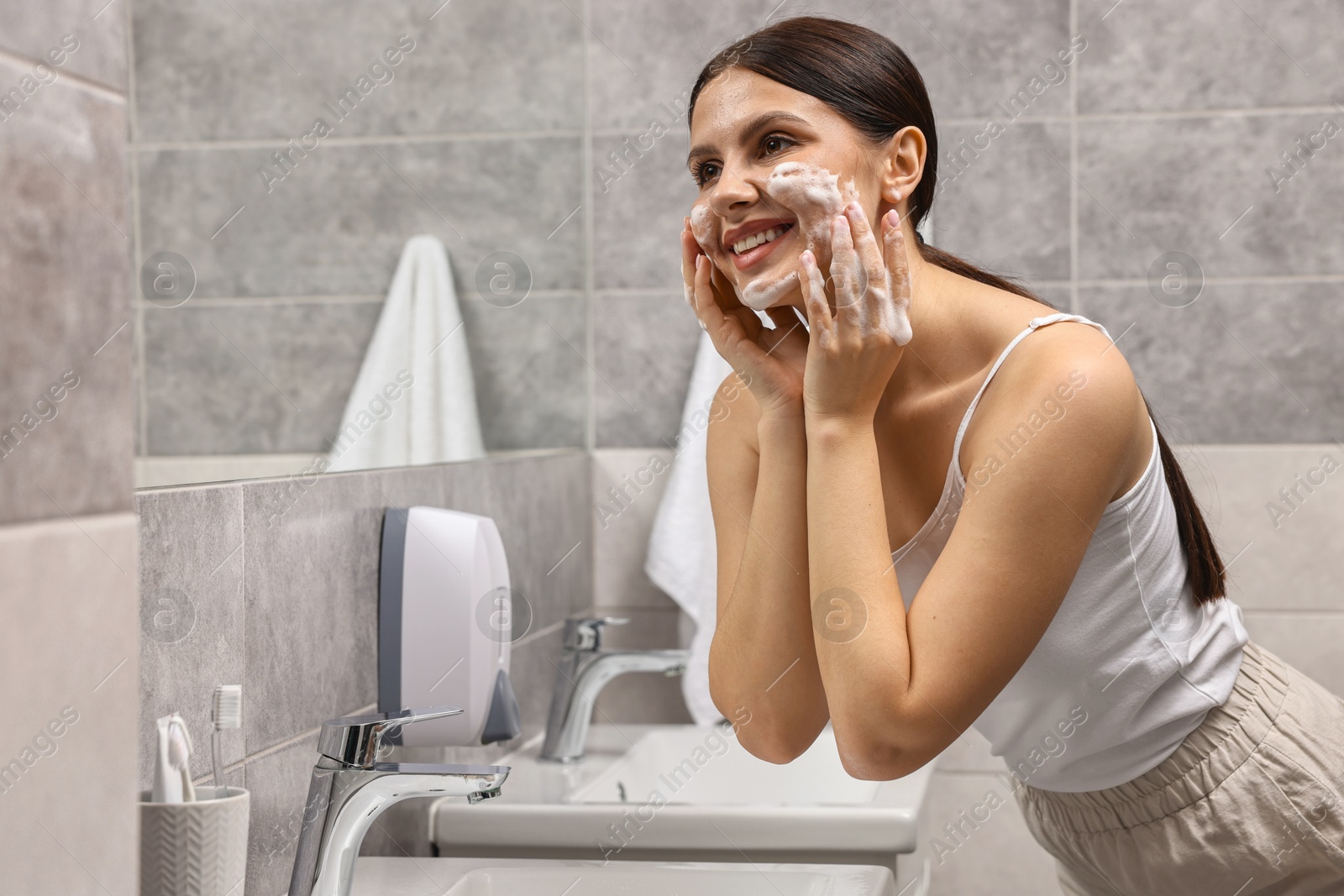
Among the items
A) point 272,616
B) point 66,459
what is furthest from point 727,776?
point 66,459

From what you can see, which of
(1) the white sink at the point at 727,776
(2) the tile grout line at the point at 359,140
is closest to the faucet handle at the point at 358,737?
(2) the tile grout line at the point at 359,140

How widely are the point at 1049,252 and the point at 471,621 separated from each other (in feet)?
3.50

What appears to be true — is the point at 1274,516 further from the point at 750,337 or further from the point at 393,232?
the point at 393,232

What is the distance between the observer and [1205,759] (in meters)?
0.98

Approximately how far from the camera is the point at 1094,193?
179 centimetres

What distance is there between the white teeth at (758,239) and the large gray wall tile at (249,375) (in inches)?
17.0

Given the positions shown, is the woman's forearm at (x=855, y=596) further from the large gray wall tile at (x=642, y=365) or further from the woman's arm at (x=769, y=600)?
the large gray wall tile at (x=642, y=365)

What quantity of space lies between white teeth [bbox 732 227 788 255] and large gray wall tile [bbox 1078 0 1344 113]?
103cm

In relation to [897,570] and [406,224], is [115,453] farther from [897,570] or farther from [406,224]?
[406,224]

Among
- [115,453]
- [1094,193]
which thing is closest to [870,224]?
[115,453]

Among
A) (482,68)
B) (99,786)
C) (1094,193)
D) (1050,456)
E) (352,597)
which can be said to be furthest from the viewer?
(1094,193)

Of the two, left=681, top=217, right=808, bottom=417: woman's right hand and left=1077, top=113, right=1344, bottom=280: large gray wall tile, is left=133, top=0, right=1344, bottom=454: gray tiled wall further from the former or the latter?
left=681, top=217, right=808, bottom=417: woman's right hand

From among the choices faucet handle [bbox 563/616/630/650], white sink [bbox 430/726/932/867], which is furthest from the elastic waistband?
faucet handle [bbox 563/616/630/650]

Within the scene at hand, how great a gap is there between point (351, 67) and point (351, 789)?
0.79m
